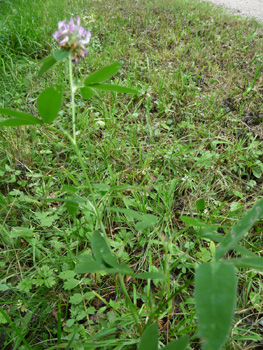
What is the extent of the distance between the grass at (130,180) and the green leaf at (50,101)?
0.93 ft

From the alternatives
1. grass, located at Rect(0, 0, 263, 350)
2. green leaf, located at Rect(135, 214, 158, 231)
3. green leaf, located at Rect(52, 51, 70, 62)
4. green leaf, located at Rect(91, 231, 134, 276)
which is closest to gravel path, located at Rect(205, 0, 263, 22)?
grass, located at Rect(0, 0, 263, 350)

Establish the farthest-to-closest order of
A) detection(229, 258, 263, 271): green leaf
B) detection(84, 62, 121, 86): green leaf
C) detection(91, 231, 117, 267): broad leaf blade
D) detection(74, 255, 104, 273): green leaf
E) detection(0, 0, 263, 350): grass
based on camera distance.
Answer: detection(0, 0, 263, 350): grass < detection(84, 62, 121, 86): green leaf < detection(91, 231, 117, 267): broad leaf blade < detection(74, 255, 104, 273): green leaf < detection(229, 258, 263, 271): green leaf

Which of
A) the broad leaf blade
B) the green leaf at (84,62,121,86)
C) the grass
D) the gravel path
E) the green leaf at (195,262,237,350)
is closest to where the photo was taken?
the green leaf at (195,262,237,350)

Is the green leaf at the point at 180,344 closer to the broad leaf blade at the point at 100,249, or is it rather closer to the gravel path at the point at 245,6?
the broad leaf blade at the point at 100,249

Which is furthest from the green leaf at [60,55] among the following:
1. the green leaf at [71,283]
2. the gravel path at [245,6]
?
the gravel path at [245,6]

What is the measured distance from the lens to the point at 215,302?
410 mm

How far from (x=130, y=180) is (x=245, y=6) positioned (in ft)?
21.8

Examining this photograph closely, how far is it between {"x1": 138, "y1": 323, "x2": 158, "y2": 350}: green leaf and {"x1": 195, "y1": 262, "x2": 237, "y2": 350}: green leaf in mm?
346

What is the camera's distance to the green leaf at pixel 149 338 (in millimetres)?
695

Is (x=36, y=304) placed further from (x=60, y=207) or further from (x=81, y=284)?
(x=60, y=207)

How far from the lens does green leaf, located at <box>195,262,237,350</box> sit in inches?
15.3

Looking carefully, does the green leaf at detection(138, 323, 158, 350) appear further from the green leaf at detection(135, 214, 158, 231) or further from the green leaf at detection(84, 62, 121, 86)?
the green leaf at detection(84, 62, 121, 86)

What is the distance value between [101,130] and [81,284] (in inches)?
50.8

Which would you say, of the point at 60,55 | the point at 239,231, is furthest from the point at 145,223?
the point at 60,55
